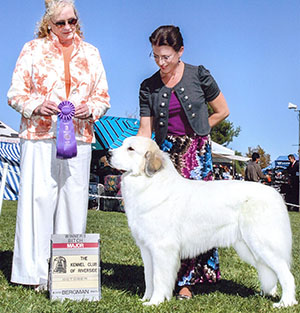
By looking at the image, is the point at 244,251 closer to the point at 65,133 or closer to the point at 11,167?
the point at 65,133

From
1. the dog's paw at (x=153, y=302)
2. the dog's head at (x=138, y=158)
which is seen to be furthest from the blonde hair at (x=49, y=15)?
the dog's paw at (x=153, y=302)

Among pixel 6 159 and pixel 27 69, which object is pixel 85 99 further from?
pixel 6 159

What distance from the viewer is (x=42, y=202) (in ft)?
12.0

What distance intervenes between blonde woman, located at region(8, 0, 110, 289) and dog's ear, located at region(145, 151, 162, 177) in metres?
0.62

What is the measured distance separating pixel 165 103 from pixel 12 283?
2.12m

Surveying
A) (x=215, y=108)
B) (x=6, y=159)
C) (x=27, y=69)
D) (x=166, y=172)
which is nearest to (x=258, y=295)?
(x=166, y=172)

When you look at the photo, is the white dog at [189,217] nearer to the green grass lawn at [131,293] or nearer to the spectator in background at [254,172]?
the green grass lawn at [131,293]

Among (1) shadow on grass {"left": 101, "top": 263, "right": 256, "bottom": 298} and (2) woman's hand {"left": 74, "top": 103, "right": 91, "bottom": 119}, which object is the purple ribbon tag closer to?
(2) woman's hand {"left": 74, "top": 103, "right": 91, "bottom": 119}

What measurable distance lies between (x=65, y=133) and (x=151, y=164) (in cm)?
75

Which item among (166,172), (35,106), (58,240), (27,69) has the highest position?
(27,69)

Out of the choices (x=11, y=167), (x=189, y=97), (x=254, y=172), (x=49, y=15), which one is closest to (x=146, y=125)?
(x=189, y=97)

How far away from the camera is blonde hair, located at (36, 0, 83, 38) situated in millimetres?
3531

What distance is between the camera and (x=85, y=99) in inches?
146

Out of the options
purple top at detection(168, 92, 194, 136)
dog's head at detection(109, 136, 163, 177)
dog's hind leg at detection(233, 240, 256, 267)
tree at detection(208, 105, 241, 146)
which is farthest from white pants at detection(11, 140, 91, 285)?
tree at detection(208, 105, 241, 146)
